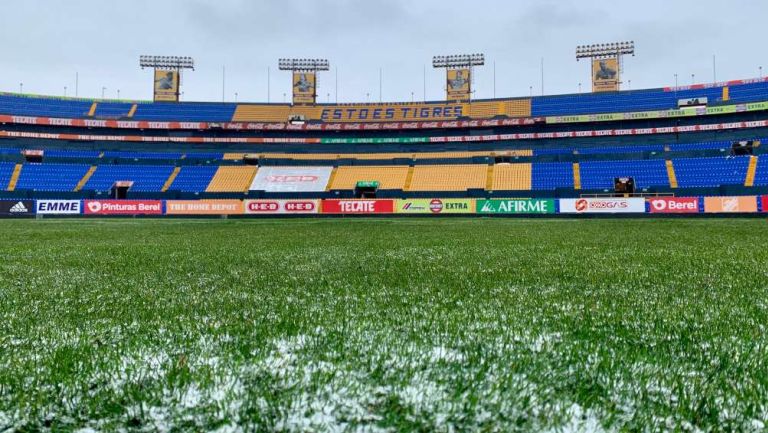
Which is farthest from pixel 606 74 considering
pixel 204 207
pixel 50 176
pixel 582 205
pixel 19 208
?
pixel 50 176

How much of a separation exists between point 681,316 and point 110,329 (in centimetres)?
300

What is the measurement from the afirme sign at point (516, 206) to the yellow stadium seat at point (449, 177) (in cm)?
816

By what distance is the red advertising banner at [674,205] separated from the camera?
2572 centimetres

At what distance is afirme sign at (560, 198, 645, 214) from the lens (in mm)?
26328

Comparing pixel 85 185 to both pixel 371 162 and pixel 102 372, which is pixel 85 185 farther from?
pixel 102 372

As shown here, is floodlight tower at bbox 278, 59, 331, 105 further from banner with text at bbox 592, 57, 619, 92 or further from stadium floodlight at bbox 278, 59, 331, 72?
banner with text at bbox 592, 57, 619, 92

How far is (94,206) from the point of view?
29.7 metres

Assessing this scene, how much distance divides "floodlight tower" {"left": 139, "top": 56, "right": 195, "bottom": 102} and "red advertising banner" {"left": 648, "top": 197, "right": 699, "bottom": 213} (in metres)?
47.3

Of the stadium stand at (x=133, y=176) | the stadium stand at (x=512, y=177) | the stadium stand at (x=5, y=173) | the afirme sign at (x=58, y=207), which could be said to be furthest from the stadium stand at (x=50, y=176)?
the stadium stand at (x=512, y=177)

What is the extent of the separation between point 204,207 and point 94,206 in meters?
7.16

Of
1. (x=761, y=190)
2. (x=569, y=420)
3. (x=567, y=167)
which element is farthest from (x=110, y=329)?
(x=567, y=167)

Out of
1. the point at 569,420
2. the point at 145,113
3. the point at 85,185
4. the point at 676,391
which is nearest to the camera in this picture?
the point at 569,420

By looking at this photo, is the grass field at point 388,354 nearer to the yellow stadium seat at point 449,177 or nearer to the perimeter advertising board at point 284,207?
the perimeter advertising board at point 284,207

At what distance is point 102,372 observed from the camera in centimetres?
160
